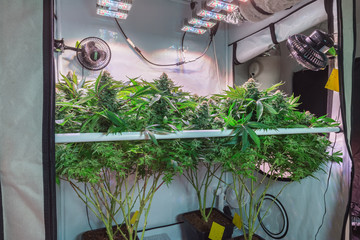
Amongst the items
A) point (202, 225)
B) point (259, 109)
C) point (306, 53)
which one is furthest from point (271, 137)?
point (202, 225)

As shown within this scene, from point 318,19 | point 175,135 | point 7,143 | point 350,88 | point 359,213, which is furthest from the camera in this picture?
point 318,19

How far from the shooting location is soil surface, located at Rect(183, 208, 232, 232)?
1.60m

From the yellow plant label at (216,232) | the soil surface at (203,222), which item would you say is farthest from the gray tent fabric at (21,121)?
the soil surface at (203,222)

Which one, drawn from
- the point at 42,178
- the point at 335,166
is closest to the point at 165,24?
the point at 335,166

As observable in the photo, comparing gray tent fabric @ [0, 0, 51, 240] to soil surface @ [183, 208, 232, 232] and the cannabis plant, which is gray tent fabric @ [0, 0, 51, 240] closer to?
the cannabis plant

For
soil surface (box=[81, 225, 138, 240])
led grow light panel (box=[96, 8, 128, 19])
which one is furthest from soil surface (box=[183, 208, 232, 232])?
led grow light panel (box=[96, 8, 128, 19])

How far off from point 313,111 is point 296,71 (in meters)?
0.59

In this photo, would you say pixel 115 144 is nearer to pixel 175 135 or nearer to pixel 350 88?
pixel 175 135

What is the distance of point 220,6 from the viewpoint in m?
1.95

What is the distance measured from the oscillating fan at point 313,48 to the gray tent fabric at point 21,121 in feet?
4.85

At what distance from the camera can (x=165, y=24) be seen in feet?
8.19

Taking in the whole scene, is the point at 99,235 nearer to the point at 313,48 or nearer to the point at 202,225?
the point at 202,225

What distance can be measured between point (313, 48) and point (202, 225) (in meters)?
1.42

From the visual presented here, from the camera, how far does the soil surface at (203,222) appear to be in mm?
1599
